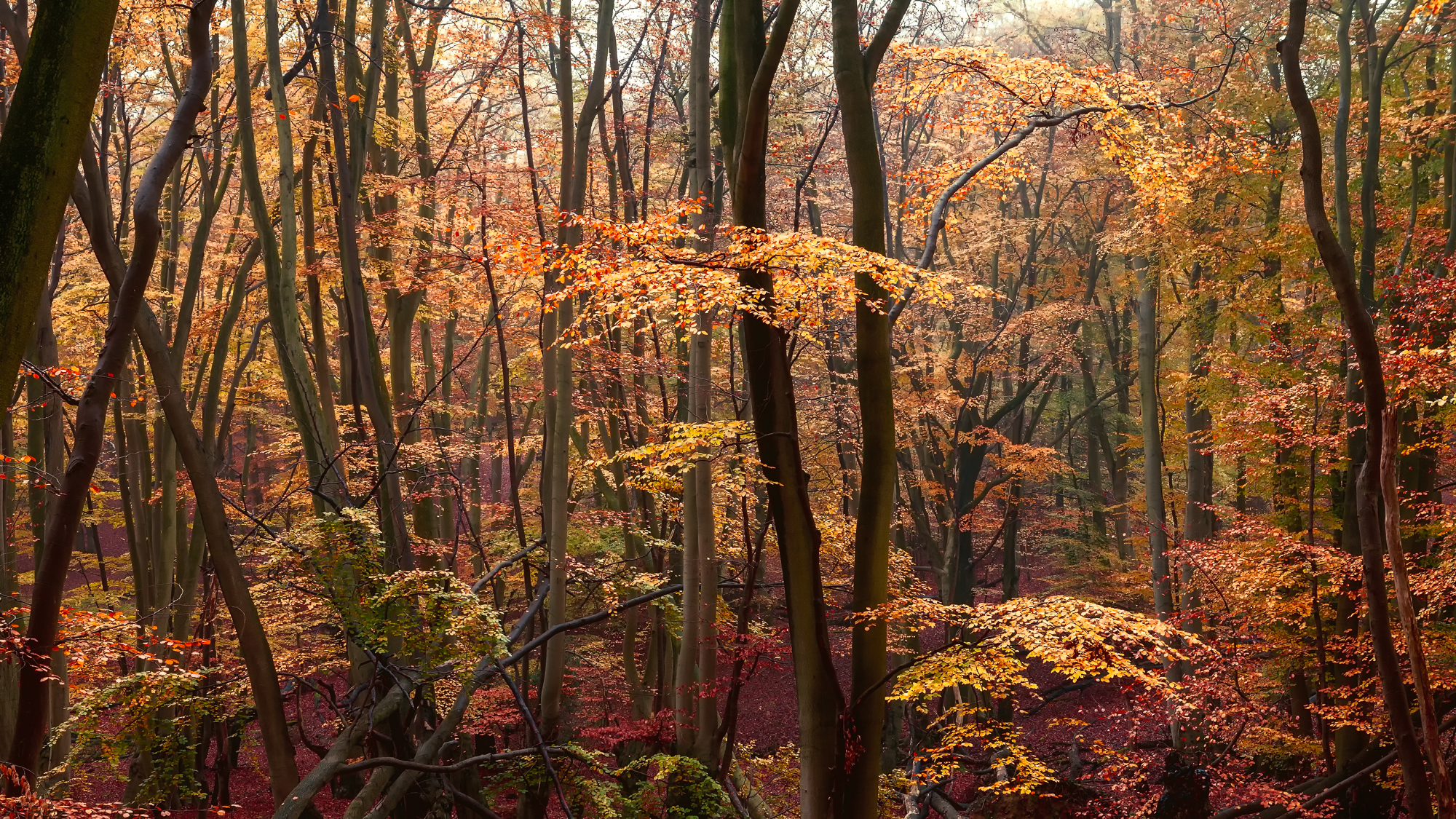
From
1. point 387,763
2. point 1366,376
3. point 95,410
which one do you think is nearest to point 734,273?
point 95,410

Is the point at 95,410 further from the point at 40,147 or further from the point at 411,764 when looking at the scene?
the point at 411,764

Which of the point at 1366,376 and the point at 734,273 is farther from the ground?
the point at 734,273

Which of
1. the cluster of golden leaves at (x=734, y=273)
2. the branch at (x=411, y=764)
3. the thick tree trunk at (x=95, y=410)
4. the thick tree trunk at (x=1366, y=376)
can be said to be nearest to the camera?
the thick tree trunk at (x=95, y=410)

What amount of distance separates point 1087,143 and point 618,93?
8140 millimetres

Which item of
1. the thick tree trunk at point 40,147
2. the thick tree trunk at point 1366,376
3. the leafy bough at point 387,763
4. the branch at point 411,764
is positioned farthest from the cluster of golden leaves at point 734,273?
the branch at point 411,764

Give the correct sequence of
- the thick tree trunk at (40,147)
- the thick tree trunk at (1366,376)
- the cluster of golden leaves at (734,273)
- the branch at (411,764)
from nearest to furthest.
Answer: the thick tree trunk at (40,147), the thick tree trunk at (1366,376), the cluster of golden leaves at (734,273), the branch at (411,764)

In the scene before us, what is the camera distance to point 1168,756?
10000mm

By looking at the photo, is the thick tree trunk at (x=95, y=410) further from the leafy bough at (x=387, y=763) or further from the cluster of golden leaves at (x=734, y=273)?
the cluster of golden leaves at (x=734, y=273)

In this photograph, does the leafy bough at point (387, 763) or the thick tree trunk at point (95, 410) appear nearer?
the thick tree trunk at point (95, 410)

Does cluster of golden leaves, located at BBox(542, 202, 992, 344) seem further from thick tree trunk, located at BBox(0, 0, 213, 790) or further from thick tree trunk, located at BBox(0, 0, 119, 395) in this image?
thick tree trunk, located at BBox(0, 0, 119, 395)

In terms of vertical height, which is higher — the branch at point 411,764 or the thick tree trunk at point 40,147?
the thick tree trunk at point 40,147

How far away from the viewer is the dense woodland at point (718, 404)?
5.07m

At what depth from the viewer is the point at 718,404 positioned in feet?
49.4

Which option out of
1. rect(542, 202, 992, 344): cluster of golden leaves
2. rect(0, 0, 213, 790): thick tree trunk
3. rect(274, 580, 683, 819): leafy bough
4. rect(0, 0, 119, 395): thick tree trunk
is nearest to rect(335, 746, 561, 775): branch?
rect(274, 580, 683, 819): leafy bough
